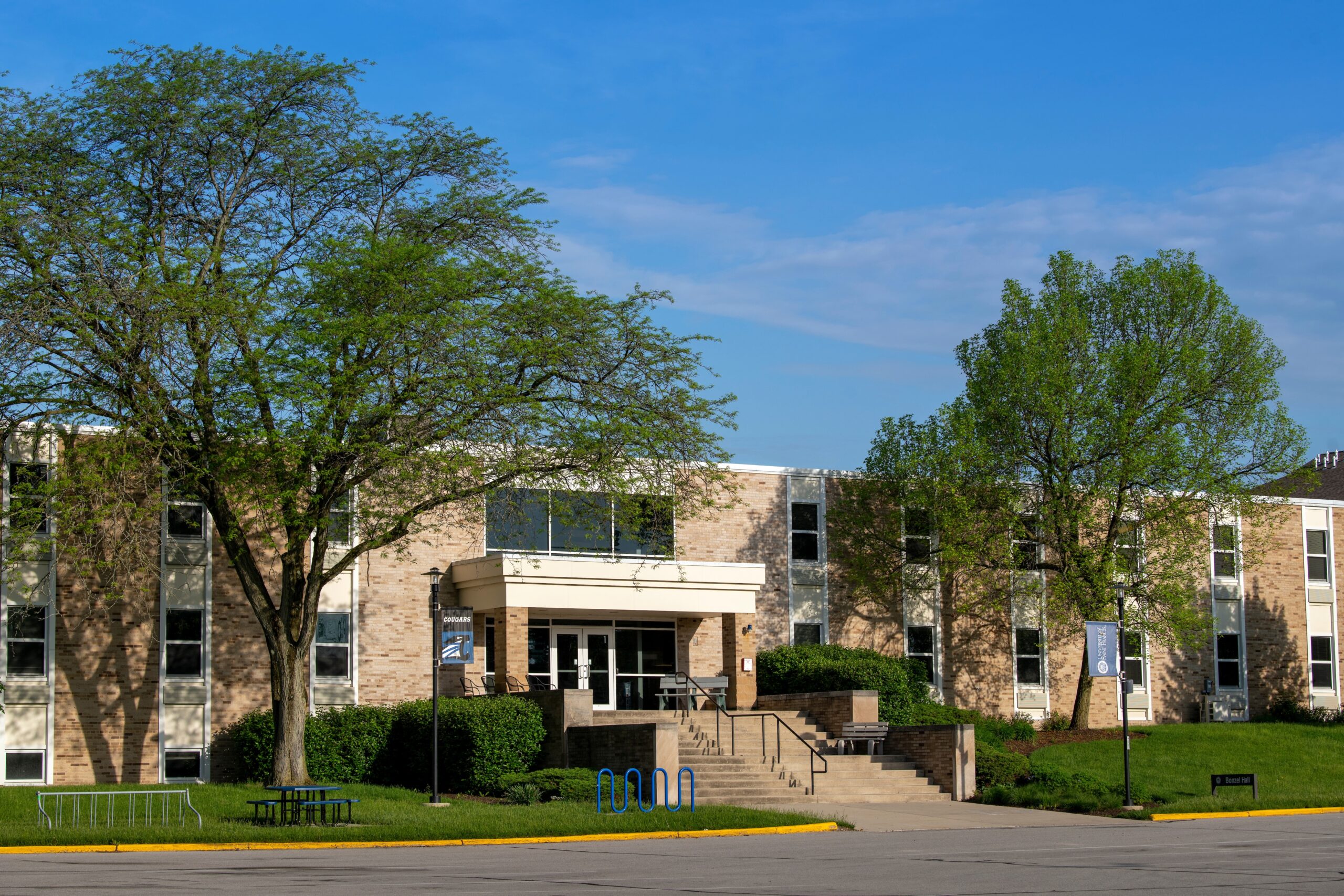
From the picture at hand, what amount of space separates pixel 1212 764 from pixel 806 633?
9944mm

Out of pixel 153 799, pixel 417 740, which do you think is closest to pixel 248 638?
pixel 417 740

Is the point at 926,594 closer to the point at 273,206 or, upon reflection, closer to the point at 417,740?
the point at 417,740

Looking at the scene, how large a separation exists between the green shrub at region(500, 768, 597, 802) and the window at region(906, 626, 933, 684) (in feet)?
45.1

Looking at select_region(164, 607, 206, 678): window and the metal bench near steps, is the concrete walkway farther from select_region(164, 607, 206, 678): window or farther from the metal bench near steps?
select_region(164, 607, 206, 678): window

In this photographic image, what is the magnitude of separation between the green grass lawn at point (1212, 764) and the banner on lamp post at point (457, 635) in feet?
35.8

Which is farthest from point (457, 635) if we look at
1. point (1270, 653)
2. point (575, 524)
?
point (1270, 653)

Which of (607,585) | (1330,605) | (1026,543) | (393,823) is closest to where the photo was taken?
(393,823)

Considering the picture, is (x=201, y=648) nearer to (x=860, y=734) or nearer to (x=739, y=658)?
(x=739, y=658)

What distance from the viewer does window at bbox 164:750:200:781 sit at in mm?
29609

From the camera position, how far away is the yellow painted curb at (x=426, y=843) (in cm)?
1781

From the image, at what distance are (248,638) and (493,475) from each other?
8209mm

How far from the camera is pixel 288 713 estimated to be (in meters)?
26.5

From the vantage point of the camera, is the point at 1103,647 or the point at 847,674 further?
the point at 847,674

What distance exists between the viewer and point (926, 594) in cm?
3775
